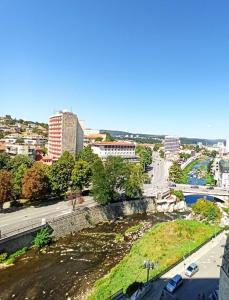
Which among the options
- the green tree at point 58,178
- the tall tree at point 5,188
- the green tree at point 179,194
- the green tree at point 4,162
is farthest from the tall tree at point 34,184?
the green tree at point 179,194

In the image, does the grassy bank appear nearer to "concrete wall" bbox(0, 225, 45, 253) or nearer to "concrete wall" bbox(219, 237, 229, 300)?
"concrete wall" bbox(0, 225, 45, 253)

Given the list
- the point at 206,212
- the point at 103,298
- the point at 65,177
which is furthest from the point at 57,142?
the point at 103,298

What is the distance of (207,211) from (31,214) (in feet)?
113

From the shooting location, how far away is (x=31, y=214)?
53.6 metres

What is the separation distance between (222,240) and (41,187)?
32.9m

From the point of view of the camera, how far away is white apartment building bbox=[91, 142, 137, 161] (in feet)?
428

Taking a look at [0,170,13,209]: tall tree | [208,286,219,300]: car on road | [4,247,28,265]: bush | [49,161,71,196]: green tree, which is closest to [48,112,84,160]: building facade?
[49,161,71,196]: green tree

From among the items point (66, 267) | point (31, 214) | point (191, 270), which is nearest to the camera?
point (191, 270)

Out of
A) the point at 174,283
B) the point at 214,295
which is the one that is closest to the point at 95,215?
the point at 174,283

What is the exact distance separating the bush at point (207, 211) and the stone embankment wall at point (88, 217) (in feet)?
32.3

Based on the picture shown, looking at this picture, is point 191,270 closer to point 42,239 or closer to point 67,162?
point 42,239

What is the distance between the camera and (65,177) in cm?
6481

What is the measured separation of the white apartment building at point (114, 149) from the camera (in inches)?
5138

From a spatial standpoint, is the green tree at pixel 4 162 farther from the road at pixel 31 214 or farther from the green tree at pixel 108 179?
the green tree at pixel 108 179
